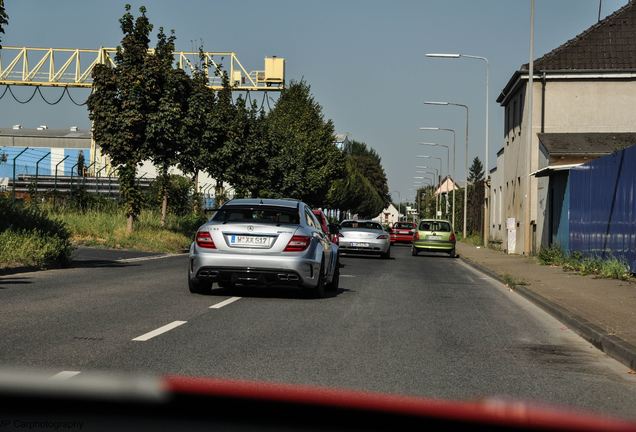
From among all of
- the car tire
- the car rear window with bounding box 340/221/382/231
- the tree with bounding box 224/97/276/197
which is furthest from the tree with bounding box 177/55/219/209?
the car tire

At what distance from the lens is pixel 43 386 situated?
1656 millimetres

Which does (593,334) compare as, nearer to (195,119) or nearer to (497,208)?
(195,119)

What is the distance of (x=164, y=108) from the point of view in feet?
98.4

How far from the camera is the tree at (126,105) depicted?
2972cm

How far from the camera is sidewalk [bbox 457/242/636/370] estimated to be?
9344 mm

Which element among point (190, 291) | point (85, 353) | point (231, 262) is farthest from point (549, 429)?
point (190, 291)

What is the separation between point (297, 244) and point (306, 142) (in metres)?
50.1

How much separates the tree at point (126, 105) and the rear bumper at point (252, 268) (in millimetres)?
17330

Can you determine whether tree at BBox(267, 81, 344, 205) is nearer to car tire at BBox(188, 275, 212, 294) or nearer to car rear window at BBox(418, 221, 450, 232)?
car rear window at BBox(418, 221, 450, 232)

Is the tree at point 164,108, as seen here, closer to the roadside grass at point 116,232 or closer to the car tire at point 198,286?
the roadside grass at point 116,232

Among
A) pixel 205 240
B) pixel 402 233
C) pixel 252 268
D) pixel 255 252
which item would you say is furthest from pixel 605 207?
pixel 402 233

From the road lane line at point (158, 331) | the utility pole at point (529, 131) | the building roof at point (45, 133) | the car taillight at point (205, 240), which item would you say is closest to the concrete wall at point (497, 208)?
the utility pole at point (529, 131)

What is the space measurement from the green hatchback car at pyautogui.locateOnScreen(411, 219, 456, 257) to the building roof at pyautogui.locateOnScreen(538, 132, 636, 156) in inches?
237

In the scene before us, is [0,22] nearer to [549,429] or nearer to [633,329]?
[633,329]
